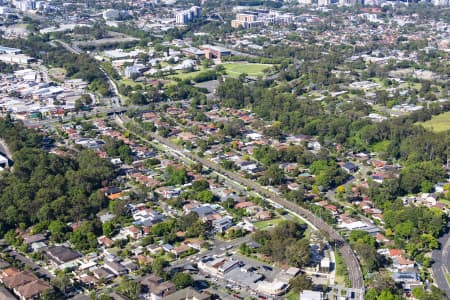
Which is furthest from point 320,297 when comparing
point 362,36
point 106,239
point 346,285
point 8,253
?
point 362,36

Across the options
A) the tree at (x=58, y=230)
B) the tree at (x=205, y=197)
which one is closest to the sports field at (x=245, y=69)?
the tree at (x=205, y=197)

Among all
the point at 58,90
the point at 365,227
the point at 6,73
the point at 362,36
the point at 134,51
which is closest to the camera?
the point at 365,227

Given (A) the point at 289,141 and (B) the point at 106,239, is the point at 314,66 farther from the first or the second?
(B) the point at 106,239

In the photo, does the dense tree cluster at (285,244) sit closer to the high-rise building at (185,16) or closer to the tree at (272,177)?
the tree at (272,177)

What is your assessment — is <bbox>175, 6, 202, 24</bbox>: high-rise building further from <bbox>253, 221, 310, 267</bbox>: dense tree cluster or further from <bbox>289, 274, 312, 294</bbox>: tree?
<bbox>289, 274, 312, 294</bbox>: tree

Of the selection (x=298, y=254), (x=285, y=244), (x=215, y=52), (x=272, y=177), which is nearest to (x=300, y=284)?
(x=298, y=254)
